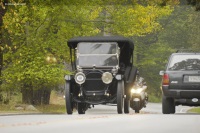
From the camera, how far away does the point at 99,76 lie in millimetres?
19734

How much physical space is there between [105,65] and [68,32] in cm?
912

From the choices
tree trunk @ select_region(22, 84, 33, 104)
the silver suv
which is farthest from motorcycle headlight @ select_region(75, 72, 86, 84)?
tree trunk @ select_region(22, 84, 33, 104)

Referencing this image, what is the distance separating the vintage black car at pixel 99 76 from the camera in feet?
63.1

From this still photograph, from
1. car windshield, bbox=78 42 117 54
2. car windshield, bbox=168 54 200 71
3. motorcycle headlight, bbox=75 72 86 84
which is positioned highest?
car windshield, bbox=78 42 117 54

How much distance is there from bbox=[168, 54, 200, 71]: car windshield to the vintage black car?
1.59m

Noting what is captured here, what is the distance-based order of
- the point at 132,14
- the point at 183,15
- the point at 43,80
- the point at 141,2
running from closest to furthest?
the point at 43,80 < the point at 132,14 < the point at 141,2 < the point at 183,15

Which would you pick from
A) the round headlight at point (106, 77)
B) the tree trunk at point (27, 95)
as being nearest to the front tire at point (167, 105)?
the round headlight at point (106, 77)

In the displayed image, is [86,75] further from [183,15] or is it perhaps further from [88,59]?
[183,15]

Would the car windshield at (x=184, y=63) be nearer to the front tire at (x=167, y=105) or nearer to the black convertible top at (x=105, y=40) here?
the front tire at (x=167, y=105)

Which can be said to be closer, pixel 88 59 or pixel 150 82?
pixel 88 59

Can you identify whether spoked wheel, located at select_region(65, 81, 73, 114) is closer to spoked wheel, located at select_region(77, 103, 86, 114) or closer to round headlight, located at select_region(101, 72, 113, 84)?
round headlight, located at select_region(101, 72, 113, 84)

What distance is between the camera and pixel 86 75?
64.8 ft

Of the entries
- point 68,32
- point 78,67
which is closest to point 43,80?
point 68,32

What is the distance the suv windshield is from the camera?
20375 millimetres
